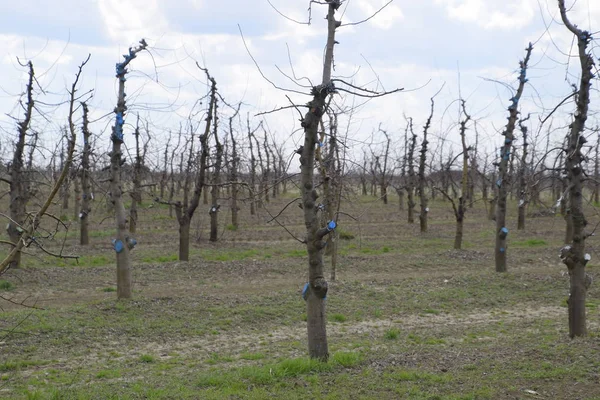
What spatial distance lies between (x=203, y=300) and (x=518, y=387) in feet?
23.7

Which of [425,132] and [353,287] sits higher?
[425,132]

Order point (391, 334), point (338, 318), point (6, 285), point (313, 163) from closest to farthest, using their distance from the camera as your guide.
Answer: point (313, 163)
point (391, 334)
point (338, 318)
point (6, 285)

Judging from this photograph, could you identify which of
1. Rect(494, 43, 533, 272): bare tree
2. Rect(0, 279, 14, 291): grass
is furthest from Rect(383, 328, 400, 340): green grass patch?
Rect(0, 279, 14, 291): grass

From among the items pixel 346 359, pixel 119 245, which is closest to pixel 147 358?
pixel 346 359

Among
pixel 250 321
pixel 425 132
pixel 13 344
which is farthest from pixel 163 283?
pixel 425 132

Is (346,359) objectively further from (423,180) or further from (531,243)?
(423,180)

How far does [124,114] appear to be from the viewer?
1152 centimetres

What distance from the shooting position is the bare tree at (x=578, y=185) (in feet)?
26.3

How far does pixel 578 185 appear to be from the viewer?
8.03 m

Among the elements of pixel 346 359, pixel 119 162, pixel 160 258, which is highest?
pixel 119 162

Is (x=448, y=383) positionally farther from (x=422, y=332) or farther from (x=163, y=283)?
(x=163, y=283)

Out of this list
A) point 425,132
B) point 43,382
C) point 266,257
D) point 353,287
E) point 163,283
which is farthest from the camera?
point 425,132

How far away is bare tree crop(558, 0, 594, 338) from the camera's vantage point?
801cm

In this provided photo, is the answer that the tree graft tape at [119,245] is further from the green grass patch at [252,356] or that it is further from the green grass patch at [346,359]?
the green grass patch at [346,359]
